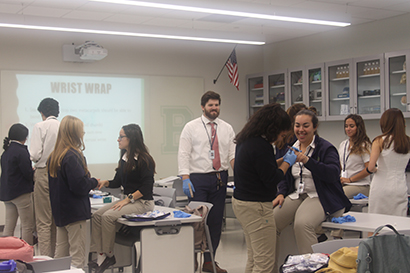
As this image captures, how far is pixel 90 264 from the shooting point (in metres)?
4.30

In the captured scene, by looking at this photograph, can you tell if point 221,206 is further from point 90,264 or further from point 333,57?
point 333,57

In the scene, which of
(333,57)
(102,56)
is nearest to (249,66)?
(333,57)

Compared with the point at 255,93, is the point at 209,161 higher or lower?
lower

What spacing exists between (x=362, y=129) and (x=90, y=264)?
3439mm

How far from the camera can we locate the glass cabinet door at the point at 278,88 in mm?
8609

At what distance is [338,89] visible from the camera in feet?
25.0

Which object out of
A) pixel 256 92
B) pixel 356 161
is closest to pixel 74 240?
pixel 356 161

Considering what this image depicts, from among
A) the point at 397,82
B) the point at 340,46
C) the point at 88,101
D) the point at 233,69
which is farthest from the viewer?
the point at 233,69

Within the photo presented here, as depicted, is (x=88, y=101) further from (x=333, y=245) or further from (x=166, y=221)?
(x=333, y=245)

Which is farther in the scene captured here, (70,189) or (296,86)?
(296,86)

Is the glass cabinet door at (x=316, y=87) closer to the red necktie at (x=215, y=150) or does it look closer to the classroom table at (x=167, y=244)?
A: the red necktie at (x=215, y=150)

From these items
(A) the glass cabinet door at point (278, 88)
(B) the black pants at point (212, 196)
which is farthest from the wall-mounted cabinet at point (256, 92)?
(B) the black pants at point (212, 196)

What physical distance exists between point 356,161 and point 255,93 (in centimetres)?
446

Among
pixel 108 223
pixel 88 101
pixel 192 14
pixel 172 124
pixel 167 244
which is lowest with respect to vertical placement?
pixel 167 244
